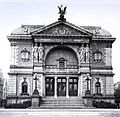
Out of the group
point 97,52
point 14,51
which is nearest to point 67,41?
point 97,52

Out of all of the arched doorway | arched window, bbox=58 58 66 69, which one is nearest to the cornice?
the arched doorway

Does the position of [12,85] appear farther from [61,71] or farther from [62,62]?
[62,62]

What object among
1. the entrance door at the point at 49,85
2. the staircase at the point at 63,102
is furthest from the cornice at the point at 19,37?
the staircase at the point at 63,102

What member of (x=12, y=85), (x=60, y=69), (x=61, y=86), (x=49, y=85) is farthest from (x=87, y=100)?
(x=12, y=85)

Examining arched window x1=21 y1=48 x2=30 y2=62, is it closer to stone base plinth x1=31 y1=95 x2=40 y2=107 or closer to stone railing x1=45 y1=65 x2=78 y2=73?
stone railing x1=45 y1=65 x2=78 y2=73

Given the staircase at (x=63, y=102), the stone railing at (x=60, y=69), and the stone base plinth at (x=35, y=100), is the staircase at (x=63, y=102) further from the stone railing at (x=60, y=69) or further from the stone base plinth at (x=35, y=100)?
the stone railing at (x=60, y=69)

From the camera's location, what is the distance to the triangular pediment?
46406 millimetres

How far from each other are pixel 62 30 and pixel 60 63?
533 cm

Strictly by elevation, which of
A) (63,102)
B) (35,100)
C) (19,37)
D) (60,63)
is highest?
(19,37)

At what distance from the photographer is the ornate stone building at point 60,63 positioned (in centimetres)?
4625

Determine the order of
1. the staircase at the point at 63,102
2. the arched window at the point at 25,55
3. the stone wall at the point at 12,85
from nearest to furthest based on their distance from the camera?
the staircase at the point at 63,102, the stone wall at the point at 12,85, the arched window at the point at 25,55

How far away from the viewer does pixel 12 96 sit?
152 feet

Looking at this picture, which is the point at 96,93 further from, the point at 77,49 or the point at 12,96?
the point at 12,96

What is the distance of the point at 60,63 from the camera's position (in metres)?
47.8
